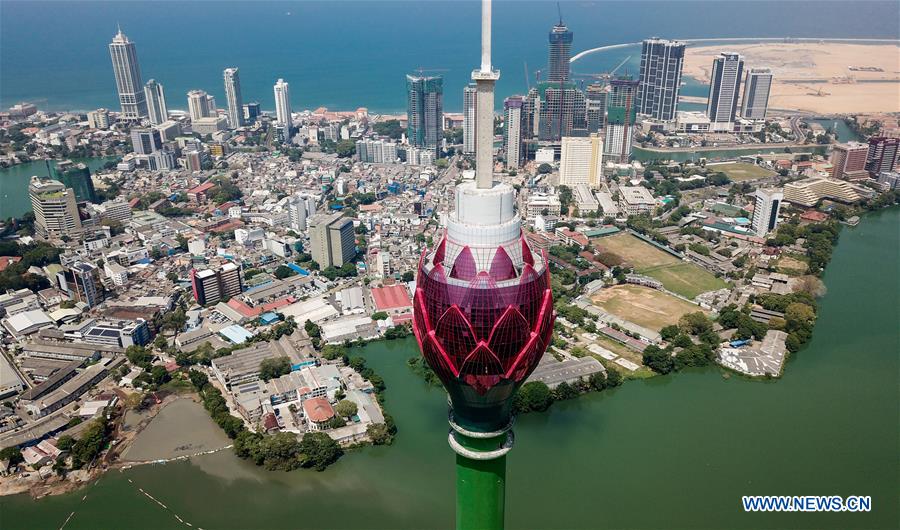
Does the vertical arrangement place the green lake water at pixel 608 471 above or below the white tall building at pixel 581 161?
below

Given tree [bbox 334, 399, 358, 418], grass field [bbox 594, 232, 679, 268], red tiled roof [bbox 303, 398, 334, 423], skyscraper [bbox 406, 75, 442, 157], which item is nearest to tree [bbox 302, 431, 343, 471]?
red tiled roof [bbox 303, 398, 334, 423]

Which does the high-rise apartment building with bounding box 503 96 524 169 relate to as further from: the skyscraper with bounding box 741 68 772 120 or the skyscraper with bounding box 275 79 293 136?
the skyscraper with bounding box 741 68 772 120

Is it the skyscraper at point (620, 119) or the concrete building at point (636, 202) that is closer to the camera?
the concrete building at point (636, 202)

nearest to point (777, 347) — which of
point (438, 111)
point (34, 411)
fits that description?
point (34, 411)

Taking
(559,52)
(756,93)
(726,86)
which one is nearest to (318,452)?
(559,52)

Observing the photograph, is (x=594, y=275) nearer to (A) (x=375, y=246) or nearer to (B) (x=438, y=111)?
(A) (x=375, y=246)

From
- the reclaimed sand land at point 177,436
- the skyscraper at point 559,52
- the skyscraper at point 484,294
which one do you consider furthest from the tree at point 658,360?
the skyscraper at point 559,52

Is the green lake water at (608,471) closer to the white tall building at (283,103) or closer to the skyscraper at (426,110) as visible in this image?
the skyscraper at (426,110)

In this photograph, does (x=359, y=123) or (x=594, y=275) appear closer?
(x=594, y=275)
